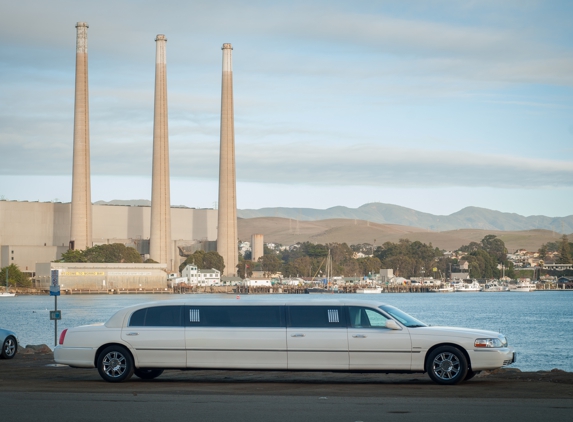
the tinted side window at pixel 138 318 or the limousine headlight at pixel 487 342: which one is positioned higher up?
the tinted side window at pixel 138 318

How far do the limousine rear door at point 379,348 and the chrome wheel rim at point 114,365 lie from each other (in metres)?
5.41

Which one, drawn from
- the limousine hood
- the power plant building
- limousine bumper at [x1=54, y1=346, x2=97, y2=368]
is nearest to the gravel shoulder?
limousine bumper at [x1=54, y1=346, x2=97, y2=368]

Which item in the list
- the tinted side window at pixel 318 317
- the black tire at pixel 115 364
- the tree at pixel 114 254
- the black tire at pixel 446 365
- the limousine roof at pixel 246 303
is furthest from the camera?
the tree at pixel 114 254

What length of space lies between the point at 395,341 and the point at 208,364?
436cm

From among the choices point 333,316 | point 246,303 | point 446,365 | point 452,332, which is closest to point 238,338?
point 246,303

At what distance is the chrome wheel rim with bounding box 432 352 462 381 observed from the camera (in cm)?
1970

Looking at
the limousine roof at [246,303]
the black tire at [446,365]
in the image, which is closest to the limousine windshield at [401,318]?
the limousine roof at [246,303]

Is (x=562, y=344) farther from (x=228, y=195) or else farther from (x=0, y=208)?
(x=0, y=208)

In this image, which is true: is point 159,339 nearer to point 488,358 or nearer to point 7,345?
point 488,358

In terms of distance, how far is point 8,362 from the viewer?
85.8ft

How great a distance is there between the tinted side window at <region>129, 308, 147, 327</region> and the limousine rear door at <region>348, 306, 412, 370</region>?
16.4 ft

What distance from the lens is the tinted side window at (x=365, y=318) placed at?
20.1 metres

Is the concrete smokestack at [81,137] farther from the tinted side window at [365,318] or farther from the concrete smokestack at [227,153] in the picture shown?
the tinted side window at [365,318]

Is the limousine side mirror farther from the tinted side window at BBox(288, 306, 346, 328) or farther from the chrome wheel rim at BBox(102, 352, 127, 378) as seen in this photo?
the chrome wheel rim at BBox(102, 352, 127, 378)
